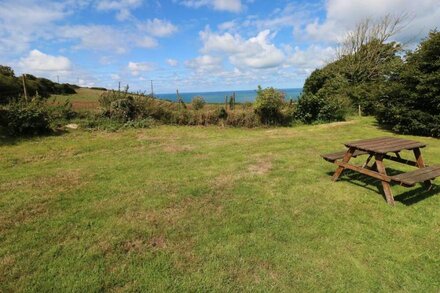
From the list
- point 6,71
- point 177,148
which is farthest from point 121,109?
point 6,71

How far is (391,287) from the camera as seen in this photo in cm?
279

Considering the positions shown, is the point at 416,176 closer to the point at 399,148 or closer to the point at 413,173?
the point at 413,173

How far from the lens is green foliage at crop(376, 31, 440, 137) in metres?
10.4

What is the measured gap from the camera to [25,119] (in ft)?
33.1

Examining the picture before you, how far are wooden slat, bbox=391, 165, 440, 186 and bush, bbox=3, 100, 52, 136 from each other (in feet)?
35.7

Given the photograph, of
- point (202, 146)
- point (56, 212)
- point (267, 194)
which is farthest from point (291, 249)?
point (202, 146)

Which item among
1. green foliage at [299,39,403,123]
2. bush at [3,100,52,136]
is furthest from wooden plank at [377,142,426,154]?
green foliage at [299,39,403,123]

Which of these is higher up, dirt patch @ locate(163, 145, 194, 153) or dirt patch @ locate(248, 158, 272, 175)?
dirt patch @ locate(163, 145, 194, 153)

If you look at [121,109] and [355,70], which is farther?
[355,70]

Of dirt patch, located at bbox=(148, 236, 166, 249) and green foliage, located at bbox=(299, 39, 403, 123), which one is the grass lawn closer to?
dirt patch, located at bbox=(148, 236, 166, 249)

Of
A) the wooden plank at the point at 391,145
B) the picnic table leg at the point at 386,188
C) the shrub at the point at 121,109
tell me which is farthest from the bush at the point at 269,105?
the picnic table leg at the point at 386,188

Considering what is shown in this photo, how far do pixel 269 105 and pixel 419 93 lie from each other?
5.85m

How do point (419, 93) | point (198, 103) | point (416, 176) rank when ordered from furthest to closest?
point (198, 103) → point (419, 93) → point (416, 176)

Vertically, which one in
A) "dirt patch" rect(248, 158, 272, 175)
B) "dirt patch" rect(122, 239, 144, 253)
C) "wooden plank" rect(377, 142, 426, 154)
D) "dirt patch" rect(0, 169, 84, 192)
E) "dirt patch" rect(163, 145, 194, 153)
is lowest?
"dirt patch" rect(122, 239, 144, 253)
